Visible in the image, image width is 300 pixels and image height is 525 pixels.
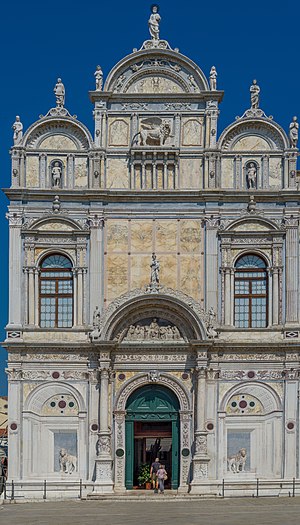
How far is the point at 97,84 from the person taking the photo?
39.5 meters

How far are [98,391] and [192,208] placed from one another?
743 cm

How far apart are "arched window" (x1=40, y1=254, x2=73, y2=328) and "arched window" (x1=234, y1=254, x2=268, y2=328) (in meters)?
6.04

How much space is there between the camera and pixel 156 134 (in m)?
39.3

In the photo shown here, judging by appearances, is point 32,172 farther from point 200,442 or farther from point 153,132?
point 200,442

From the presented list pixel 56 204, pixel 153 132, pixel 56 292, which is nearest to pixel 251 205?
pixel 153 132

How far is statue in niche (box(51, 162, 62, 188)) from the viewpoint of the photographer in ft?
129

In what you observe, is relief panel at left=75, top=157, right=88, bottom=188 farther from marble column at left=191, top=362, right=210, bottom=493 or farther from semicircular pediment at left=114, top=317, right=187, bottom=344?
marble column at left=191, top=362, right=210, bottom=493

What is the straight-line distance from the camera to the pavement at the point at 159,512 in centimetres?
3120

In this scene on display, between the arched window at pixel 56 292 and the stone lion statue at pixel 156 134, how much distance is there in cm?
519

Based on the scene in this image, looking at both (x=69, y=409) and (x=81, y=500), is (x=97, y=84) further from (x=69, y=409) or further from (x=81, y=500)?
(x=81, y=500)

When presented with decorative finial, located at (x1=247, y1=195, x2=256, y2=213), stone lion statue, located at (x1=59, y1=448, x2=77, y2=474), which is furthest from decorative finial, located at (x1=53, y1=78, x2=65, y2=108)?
stone lion statue, located at (x1=59, y1=448, x2=77, y2=474)

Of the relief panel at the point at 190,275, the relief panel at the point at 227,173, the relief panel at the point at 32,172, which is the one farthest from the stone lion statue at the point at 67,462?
the relief panel at the point at 227,173

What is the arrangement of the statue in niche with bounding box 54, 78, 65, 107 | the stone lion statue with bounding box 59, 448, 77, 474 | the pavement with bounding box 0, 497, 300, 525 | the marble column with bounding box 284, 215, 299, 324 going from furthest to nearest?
the statue in niche with bounding box 54, 78, 65, 107 < the marble column with bounding box 284, 215, 299, 324 < the stone lion statue with bounding box 59, 448, 77, 474 < the pavement with bounding box 0, 497, 300, 525

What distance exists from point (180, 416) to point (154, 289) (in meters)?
4.63
